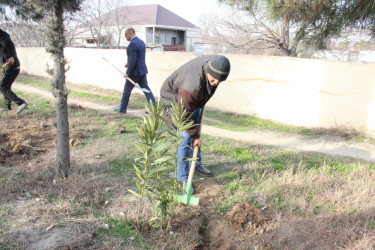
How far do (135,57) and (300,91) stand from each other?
12.5 feet

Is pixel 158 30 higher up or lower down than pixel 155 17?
lower down

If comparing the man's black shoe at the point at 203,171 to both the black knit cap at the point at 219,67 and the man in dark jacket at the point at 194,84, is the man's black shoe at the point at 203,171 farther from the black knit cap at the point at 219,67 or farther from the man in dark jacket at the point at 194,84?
the black knit cap at the point at 219,67

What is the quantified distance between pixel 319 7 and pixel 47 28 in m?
3.66

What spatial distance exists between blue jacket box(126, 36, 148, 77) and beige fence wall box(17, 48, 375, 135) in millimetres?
1263

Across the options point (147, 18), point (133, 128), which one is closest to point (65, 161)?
point (133, 128)

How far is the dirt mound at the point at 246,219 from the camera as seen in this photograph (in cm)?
288

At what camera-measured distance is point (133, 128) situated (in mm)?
5906

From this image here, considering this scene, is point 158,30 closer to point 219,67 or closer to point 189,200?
point 219,67

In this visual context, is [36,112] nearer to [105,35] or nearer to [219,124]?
[219,124]

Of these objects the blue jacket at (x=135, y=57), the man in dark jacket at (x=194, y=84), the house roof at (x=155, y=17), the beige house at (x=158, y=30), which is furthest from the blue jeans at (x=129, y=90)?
the house roof at (x=155, y=17)

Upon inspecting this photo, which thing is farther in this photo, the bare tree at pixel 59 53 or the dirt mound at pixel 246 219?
the bare tree at pixel 59 53

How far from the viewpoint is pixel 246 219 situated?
9.64 ft

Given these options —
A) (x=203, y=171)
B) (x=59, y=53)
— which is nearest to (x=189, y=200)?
(x=203, y=171)

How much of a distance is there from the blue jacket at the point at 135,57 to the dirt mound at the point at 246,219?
4756mm
